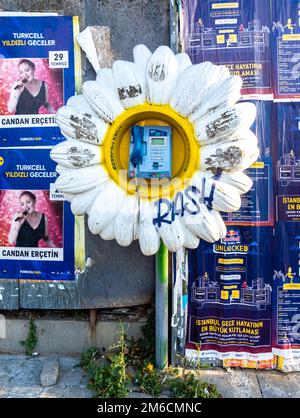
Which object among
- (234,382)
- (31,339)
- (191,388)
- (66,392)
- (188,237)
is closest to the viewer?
(188,237)

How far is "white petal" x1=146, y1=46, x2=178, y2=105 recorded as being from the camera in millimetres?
2748

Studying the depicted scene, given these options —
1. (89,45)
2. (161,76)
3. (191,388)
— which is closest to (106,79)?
(161,76)

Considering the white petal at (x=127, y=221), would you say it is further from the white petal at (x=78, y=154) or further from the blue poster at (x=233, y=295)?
the blue poster at (x=233, y=295)

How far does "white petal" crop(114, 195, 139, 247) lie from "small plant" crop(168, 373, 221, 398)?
1237mm

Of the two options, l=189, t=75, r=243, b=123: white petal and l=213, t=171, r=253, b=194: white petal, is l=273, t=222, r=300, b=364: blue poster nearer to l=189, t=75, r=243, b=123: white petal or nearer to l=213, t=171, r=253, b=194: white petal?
l=213, t=171, r=253, b=194: white petal

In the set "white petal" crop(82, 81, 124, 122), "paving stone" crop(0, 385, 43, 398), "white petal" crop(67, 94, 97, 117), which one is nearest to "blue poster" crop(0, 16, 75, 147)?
"white petal" crop(67, 94, 97, 117)

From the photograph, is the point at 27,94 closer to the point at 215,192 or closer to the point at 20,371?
the point at 215,192

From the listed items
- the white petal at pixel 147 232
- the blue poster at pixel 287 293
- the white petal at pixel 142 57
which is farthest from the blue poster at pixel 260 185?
the white petal at pixel 142 57

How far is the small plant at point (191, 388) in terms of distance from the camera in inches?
126

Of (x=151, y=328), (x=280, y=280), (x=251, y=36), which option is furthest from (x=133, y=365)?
(x=251, y=36)

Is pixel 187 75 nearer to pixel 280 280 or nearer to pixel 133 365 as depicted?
pixel 280 280

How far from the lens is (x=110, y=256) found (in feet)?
12.2

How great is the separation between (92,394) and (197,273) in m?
1.23

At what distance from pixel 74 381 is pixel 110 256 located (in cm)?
103
